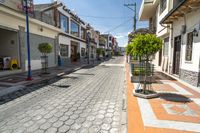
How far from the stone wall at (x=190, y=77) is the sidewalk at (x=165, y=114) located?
1740 mm

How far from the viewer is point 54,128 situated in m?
3.71

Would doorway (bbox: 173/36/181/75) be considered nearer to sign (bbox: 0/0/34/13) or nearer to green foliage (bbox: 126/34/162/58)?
green foliage (bbox: 126/34/162/58)

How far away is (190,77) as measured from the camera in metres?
8.12

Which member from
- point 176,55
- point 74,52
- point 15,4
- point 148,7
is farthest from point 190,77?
point 74,52

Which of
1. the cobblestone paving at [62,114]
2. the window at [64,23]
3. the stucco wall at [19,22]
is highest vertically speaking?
the window at [64,23]

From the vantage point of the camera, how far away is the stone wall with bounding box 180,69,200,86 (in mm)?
7391

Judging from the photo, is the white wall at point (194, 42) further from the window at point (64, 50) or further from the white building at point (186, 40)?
the window at point (64, 50)

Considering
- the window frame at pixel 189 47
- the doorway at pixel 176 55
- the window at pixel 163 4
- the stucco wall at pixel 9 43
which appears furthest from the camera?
the window at pixel 163 4

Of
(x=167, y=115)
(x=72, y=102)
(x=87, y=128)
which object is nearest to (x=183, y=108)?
(x=167, y=115)

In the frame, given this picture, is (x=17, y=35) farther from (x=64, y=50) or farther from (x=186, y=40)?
(x=186, y=40)

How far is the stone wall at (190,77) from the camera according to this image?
24.3ft

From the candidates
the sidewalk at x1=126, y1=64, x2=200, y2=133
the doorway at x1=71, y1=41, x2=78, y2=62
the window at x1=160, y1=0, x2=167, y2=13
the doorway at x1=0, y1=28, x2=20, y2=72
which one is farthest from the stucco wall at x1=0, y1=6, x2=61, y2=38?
the window at x1=160, y1=0, x2=167, y2=13

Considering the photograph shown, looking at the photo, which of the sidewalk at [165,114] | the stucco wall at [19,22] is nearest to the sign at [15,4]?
the stucco wall at [19,22]

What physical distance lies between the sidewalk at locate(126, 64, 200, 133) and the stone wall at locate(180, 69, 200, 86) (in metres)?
1.74
